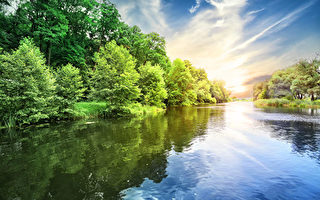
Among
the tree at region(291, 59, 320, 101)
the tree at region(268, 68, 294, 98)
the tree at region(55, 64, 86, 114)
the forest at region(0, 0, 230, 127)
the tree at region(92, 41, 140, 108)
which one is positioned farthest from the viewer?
the tree at region(268, 68, 294, 98)

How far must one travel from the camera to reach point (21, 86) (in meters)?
12.1

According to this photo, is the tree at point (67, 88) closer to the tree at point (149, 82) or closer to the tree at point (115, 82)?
the tree at point (115, 82)

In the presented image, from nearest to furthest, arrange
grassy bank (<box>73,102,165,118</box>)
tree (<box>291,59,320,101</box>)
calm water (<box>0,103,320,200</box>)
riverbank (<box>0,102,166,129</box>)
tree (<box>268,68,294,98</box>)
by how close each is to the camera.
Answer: calm water (<box>0,103,320,200</box>) → riverbank (<box>0,102,166,129</box>) → grassy bank (<box>73,102,165,118</box>) → tree (<box>291,59,320,101</box>) → tree (<box>268,68,294,98</box>)

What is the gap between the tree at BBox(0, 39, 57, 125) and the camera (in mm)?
11594

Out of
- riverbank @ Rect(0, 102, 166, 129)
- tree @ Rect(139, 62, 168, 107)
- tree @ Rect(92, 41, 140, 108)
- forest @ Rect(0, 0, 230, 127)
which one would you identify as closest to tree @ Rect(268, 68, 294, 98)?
forest @ Rect(0, 0, 230, 127)

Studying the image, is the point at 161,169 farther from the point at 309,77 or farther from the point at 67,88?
the point at 309,77

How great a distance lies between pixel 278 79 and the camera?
5409 cm

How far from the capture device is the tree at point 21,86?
38.0 ft

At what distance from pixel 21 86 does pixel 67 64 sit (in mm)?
16242

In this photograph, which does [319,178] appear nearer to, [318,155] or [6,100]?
[318,155]

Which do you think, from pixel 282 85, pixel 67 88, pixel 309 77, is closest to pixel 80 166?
pixel 67 88

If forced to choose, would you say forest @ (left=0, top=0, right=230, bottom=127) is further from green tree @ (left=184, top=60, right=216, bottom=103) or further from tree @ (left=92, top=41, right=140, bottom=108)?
green tree @ (left=184, top=60, right=216, bottom=103)

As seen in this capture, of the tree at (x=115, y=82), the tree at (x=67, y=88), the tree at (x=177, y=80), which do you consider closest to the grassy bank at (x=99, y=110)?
the tree at (x=115, y=82)

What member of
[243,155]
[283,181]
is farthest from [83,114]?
[283,181]
